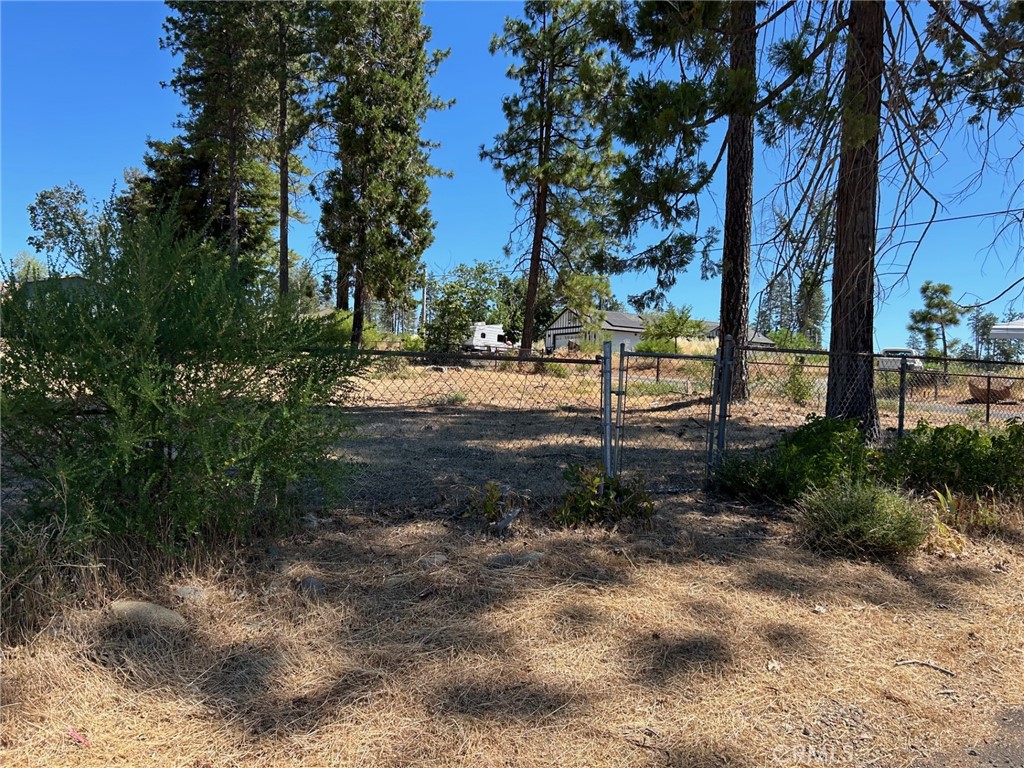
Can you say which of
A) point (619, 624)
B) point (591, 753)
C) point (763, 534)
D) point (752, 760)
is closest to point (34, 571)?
point (591, 753)

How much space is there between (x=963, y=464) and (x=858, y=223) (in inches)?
91.6

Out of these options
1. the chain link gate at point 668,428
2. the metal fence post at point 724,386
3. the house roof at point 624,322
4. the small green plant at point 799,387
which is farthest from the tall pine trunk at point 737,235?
the house roof at point 624,322

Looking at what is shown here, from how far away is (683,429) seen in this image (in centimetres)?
874

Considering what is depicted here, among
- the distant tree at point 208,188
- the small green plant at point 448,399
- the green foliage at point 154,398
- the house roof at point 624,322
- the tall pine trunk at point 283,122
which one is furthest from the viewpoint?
the house roof at point 624,322

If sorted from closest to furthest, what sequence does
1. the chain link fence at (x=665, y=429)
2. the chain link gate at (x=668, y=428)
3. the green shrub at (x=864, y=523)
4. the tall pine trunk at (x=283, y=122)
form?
the green shrub at (x=864, y=523)
the chain link gate at (x=668, y=428)
the chain link fence at (x=665, y=429)
the tall pine trunk at (x=283, y=122)

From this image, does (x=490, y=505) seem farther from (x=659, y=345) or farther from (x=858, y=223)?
(x=659, y=345)

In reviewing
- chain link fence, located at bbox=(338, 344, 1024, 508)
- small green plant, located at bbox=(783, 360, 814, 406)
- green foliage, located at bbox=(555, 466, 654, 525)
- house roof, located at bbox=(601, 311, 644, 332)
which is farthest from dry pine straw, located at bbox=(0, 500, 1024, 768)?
house roof, located at bbox=(601, 311, 644, 332)

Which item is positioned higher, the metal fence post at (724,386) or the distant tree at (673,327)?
the distant tree at (673,327)

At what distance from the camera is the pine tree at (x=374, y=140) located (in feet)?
62.3

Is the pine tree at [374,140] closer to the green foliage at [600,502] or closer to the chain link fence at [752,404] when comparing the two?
the chain link fence at [752,404]

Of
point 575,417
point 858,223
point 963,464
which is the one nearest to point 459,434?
point 575,417

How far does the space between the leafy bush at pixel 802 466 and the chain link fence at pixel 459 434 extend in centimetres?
143

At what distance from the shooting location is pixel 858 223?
5.79m

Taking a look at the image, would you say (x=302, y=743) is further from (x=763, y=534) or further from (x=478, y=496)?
(x=763, y=534)
